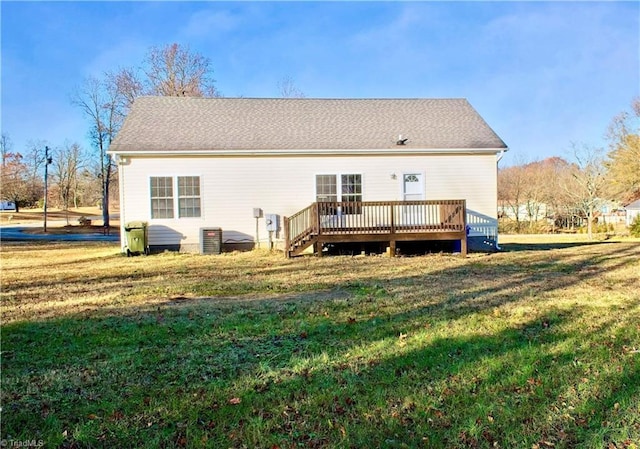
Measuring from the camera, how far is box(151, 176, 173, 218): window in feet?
43.9

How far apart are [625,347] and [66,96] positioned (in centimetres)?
3412

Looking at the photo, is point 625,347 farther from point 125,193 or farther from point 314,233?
point 125,193

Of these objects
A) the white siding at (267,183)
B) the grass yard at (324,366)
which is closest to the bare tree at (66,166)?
the white siding at (267,183)

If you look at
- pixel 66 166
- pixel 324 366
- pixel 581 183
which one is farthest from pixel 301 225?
pixel 66 166

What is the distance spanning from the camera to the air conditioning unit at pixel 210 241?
518 inches

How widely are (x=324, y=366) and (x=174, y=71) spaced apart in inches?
1223

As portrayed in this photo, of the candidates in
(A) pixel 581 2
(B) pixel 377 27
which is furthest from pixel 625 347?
(B) pixel 377 27

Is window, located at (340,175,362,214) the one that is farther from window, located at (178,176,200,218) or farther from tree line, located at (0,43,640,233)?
tree line, located at (0,43,640,233)

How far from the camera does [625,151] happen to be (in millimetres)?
29312

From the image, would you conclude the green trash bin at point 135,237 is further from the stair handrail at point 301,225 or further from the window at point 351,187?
the window at point 351,187

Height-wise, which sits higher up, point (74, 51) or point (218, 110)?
point (74, 51)

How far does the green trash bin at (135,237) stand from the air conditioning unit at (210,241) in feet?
5.54

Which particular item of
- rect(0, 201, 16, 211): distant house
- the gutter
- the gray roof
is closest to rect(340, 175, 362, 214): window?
the gutter

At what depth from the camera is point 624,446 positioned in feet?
8.05
